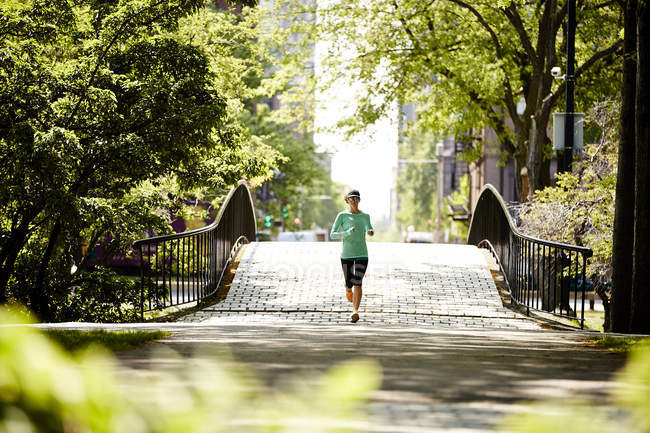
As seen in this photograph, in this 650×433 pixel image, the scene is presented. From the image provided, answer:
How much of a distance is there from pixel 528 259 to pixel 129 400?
40.5 feet

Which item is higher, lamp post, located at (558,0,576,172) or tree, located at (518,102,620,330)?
lamp post, located at (558,0,576,172)

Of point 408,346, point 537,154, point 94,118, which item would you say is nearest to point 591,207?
point 537,154

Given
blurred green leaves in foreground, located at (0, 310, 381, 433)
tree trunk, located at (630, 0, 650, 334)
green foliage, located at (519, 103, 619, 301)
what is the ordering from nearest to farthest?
blurred green leaves in foreground, located at (0, 310, 381, 433), tree trunk, located at (630, 0, 650, 334), green foliage, located at (519, 103, 619, 301)

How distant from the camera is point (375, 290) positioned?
14766mm

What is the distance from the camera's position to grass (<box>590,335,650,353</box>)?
682 centimetres

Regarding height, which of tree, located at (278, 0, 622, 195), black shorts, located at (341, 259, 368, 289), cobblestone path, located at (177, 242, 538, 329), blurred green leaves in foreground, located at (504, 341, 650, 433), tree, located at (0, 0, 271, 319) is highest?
tree, located at (278, 0, 622, 195)

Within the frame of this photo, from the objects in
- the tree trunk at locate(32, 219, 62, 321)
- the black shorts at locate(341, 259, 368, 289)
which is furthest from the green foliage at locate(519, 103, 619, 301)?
the tree trunk at locate(32, 219, 62, 321)

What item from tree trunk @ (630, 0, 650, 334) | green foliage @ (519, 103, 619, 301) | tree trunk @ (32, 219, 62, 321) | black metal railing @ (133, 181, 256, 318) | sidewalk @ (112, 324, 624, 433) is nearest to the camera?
sidewalk @ (112, 324, 624, 433)

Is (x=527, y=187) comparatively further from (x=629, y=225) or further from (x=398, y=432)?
(x=398, y=432)

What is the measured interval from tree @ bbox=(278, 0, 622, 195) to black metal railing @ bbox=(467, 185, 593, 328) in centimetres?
234

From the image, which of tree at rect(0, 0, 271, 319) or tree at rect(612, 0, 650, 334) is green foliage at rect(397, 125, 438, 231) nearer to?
tree at rect(0, 0, 271, 319)

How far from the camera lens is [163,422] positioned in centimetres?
90

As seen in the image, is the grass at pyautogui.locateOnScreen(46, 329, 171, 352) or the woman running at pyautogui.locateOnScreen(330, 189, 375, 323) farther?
the woman running at pyautogui.locateOnScreen(330, 189, 375, 323)

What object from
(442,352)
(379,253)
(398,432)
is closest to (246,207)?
(379,253)
